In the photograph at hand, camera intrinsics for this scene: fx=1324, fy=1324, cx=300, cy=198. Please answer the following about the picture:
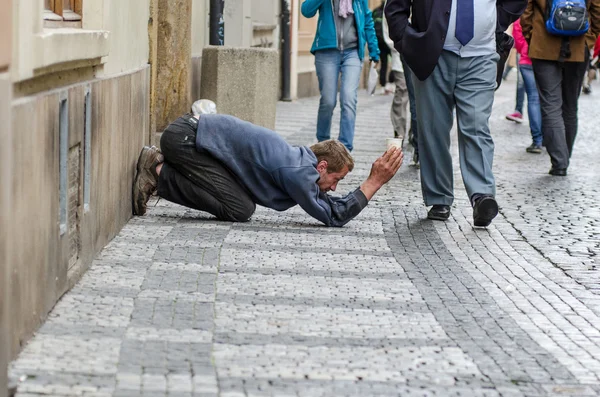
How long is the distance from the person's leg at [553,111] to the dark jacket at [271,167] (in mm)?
4014

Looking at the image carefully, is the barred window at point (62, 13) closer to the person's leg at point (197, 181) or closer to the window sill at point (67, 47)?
the window sill at point (67, 47)

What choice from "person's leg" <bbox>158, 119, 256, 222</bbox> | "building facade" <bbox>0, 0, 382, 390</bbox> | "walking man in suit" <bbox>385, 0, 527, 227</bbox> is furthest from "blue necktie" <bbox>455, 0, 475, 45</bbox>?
"building facade" <bbox>0, 0, 382, 390</bbox>

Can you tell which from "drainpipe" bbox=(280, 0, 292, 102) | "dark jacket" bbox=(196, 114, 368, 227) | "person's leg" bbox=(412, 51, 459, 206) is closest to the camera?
"dark jacket" bbox=(196, 114, 368, 227)

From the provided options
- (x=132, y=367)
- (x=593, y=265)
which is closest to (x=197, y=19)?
(x=593, y=265)

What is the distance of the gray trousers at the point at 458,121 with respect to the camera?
8.16 m

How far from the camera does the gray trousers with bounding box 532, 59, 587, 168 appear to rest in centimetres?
1129

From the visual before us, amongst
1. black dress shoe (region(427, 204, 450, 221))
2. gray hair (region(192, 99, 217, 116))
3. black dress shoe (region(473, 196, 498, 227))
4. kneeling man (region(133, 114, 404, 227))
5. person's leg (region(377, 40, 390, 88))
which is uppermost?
gray hair (region(192, 99, 217, 116))

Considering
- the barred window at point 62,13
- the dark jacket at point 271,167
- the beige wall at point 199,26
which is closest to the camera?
the barred window at point 62,13

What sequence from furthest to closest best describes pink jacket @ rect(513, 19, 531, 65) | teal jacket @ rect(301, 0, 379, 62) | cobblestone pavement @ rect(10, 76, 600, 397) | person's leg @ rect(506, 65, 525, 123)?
person's leg @ rect(506, 65, 525, 123) → pink jacket @ rect(513, 19, 531, 65) → teal jacket @ rect(301, 0, 379, 62) → cobblestone pavement @ rect(10, 76, 600, 397)

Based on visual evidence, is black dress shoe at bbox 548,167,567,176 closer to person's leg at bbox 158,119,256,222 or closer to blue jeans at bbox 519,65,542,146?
blue jeans at bbox 519,65,542,146

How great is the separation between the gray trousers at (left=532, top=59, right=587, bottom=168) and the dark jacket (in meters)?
4.02

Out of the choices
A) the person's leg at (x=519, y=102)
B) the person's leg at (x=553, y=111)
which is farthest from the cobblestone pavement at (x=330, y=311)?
the person's leg at (x=519, y=102)

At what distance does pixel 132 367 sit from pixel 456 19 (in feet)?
14.2

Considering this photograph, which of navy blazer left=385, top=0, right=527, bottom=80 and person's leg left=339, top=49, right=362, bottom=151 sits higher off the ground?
navy blazer left=385, top=0, right=527, bottom=80
